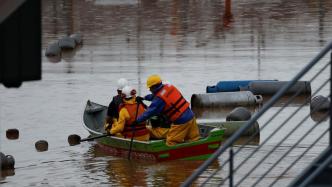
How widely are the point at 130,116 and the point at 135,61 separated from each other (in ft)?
54.4

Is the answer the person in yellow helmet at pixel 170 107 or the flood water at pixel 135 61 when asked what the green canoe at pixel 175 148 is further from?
the person in yellow helmet at pixel 170 107

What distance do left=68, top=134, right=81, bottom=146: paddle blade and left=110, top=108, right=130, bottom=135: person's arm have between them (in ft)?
6.42

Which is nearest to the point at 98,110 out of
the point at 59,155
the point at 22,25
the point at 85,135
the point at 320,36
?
the point at 85,135

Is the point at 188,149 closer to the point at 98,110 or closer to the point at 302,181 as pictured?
the point at 98,110

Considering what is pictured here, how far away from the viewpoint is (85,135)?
1069 inches

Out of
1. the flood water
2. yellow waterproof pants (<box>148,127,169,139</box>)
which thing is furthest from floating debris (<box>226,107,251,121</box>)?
yellow waterproof pants (<box>148,127,169,139</box>)

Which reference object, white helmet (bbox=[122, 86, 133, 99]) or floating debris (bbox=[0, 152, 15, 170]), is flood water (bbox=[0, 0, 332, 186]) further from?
white helmet (bbox=[122, 86, 133, 99])

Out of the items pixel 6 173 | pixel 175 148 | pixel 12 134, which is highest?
pixel 175 148

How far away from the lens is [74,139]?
85.0ft

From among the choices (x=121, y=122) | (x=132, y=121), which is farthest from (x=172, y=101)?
(x=121, y=122)

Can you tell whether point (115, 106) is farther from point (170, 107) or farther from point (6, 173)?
point (6, 173)

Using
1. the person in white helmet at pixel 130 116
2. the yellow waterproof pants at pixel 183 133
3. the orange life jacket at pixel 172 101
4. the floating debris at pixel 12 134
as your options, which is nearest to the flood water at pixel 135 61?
the floating debris at pixel 12 134

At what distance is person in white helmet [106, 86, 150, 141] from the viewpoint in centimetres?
2367

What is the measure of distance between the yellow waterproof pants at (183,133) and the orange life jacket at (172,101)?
0.74 ft
